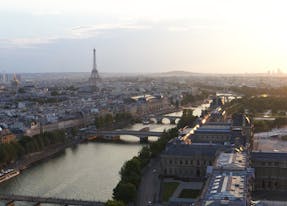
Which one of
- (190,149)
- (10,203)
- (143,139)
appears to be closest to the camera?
(10,203)

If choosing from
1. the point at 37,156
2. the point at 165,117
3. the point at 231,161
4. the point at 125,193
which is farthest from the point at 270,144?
the point at 165,117

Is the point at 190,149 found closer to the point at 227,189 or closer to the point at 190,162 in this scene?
the point at 190,162

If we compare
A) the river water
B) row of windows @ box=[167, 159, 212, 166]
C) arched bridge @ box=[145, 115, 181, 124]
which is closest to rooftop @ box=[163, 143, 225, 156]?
row of windows @ box=[167, 159, 212, 166]

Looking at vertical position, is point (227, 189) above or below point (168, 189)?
above

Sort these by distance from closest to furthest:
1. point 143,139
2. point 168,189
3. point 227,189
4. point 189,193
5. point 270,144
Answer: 1. point 227,189
2. point 189,193
3. point 168,189
4. point 270,144
5. point 143,139

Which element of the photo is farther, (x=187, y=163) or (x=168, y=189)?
(x=187, y=163)

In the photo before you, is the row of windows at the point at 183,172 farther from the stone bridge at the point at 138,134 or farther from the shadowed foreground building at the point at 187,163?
the stone bridge at the point at 138,134

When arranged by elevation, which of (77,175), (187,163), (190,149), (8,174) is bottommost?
(77,175)
